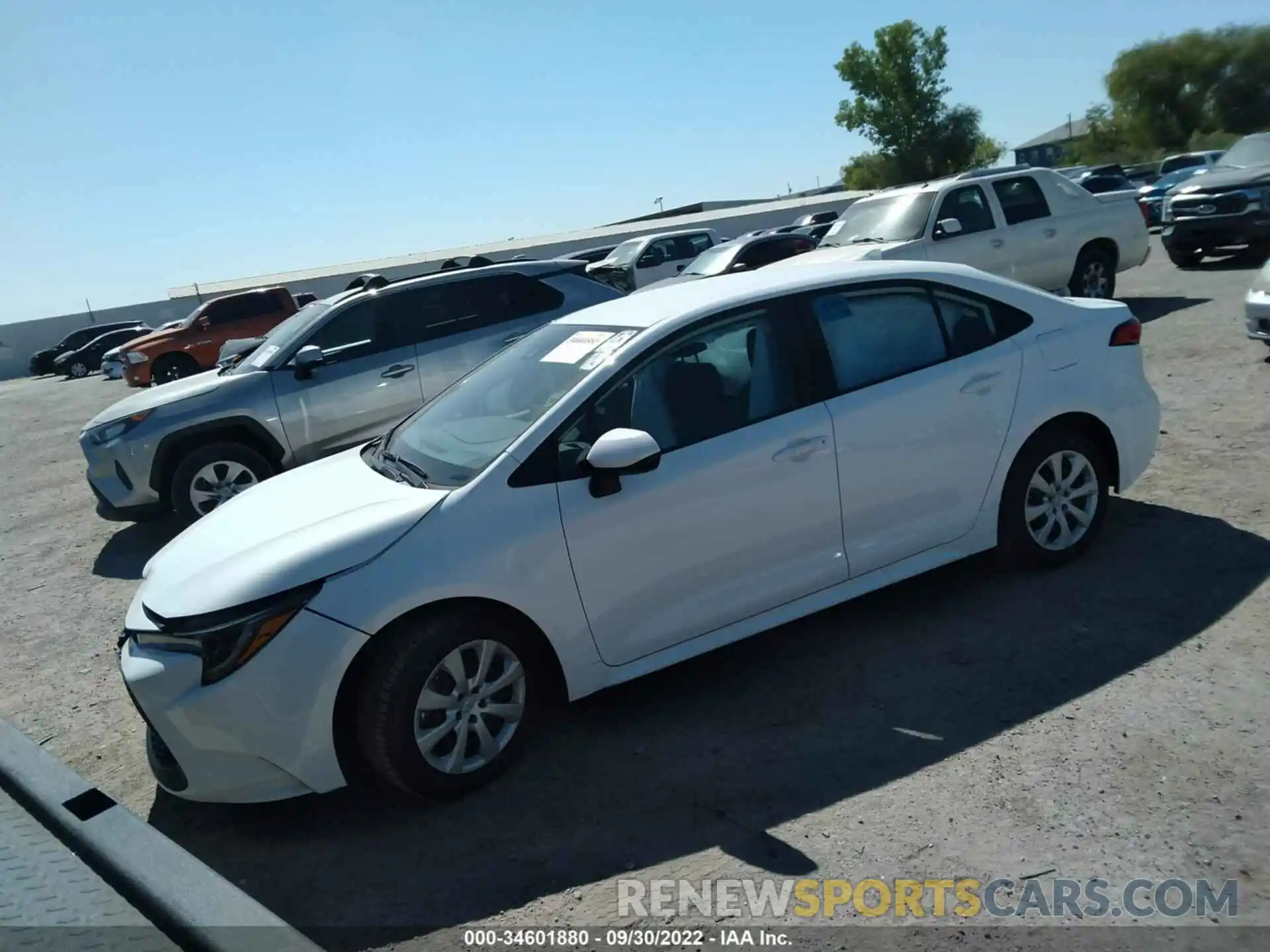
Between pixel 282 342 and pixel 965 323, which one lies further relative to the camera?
pixel 282 342

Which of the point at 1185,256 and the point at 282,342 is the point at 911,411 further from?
the point at 1185,256

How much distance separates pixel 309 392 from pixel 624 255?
42.3ft

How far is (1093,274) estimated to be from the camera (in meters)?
12.7

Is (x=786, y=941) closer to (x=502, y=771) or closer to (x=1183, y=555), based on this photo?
(x=502, y=771)

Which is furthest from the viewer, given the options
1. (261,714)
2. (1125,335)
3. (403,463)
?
(1125,335)

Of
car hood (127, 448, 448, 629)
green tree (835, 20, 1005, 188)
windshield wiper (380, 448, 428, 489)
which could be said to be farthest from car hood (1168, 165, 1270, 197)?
green tree (835, 20, 1005, 188)

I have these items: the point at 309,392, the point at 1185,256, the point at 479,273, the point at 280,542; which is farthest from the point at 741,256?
the point at 280,542

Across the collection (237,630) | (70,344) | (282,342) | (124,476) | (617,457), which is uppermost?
(70,344)

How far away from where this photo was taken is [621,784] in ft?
12.4

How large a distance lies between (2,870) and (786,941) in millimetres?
2118

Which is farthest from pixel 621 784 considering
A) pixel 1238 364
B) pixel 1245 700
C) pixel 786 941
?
pixel 1238 364

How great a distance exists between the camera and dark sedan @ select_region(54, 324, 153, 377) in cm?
3716

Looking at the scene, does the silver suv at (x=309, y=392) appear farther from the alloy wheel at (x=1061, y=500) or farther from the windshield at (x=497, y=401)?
the alloy wheel at (x=1061, y=500)

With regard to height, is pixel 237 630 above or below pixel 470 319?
below
